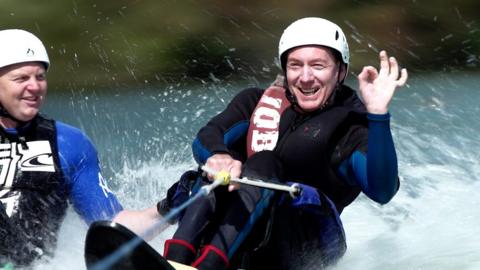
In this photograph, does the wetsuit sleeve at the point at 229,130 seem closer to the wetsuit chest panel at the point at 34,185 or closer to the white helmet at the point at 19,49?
the wetsuit chest panel at the point at 34,185

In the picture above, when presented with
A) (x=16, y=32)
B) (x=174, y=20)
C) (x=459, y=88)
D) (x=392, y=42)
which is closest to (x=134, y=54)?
(x=174, y=20)

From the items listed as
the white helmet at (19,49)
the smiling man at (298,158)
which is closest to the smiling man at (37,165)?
the white helmet at (19,49)

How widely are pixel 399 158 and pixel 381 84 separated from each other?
7.67 ft

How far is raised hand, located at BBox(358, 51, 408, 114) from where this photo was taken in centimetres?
287

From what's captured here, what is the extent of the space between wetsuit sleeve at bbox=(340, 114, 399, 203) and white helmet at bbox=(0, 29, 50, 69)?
44.0 inches

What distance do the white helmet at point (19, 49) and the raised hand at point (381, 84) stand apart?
3.60 ft

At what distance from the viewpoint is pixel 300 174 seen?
3146 mm

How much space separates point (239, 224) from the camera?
278 cm

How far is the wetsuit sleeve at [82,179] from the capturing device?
3332 mm

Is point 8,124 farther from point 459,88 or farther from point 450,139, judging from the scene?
point 459,88

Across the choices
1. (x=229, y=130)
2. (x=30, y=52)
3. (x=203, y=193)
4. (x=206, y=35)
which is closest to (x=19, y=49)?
(x=30, y=52)

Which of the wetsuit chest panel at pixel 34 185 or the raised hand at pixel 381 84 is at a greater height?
the raised hand at pixel 381 84

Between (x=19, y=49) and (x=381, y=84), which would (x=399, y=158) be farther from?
(x=19, y=49)

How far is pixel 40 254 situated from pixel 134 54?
6020mm
